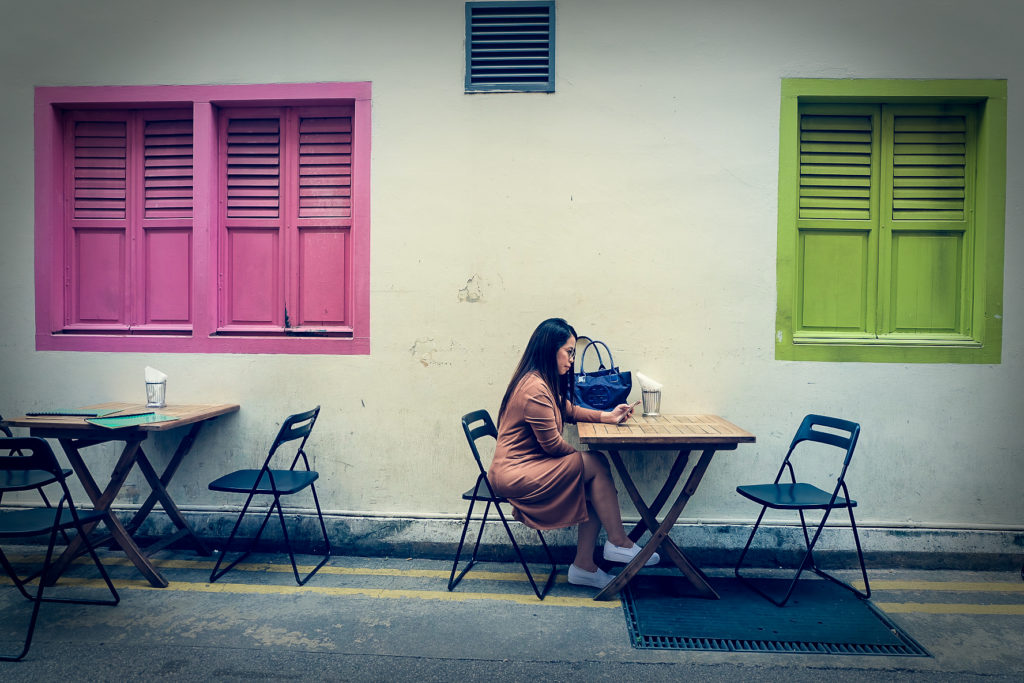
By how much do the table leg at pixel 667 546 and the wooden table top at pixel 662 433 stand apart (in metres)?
0.17

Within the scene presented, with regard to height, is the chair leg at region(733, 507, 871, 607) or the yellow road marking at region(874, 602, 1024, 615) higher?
the chair leg at region(733, 507, 871, 607)

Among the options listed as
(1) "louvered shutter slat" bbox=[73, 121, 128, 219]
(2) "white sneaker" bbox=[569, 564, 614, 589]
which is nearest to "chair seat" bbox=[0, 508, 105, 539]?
(1) "louvered shutter slat" bbox=[73, 121, 128, 219]

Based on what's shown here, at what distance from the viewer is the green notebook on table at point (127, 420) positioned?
13.3 feet

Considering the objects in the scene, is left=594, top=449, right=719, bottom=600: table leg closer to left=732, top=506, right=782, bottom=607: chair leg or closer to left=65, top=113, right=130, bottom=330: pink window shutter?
left=732, top=506, right=782, bottom=607: chair leg

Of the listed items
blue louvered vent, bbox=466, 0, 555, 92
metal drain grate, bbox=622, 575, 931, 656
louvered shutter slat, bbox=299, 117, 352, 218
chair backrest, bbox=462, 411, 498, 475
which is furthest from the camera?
louvered shutter slat, bbox=299, 117, 352, 218

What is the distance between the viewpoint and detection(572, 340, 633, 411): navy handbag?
4.52 metres

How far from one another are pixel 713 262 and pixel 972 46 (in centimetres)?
240

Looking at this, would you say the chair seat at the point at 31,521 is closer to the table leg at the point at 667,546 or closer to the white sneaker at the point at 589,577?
the white sneaker at the point at 589,577

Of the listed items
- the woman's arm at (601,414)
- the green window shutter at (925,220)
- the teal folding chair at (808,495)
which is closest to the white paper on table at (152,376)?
the woman's arm at (601,414)

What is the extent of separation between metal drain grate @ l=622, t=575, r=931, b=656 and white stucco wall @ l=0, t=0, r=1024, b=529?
789 millimetres

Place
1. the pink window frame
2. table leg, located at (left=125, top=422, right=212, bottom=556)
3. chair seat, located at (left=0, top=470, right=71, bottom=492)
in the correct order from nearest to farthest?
chair seat, located at (left=0, top=470, right=71, bottom=492) < table leg, located at (left=125, top=422, right=212, bottom=556) < the pink window frame

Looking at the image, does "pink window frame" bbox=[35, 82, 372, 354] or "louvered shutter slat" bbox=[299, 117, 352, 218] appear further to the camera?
"louvered shutter slat" bbox=[299, 117, 352, 218]

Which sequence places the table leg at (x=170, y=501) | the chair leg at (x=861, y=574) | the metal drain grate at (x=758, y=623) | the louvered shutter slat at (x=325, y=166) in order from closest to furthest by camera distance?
the metal drain grate at (x=758, y=623) → the chair leg at (x=861, y=574) → the table leg at (x=170, y=501) → the louvered shutter slat at (x=325, y=166)

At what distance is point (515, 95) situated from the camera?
4926mm
